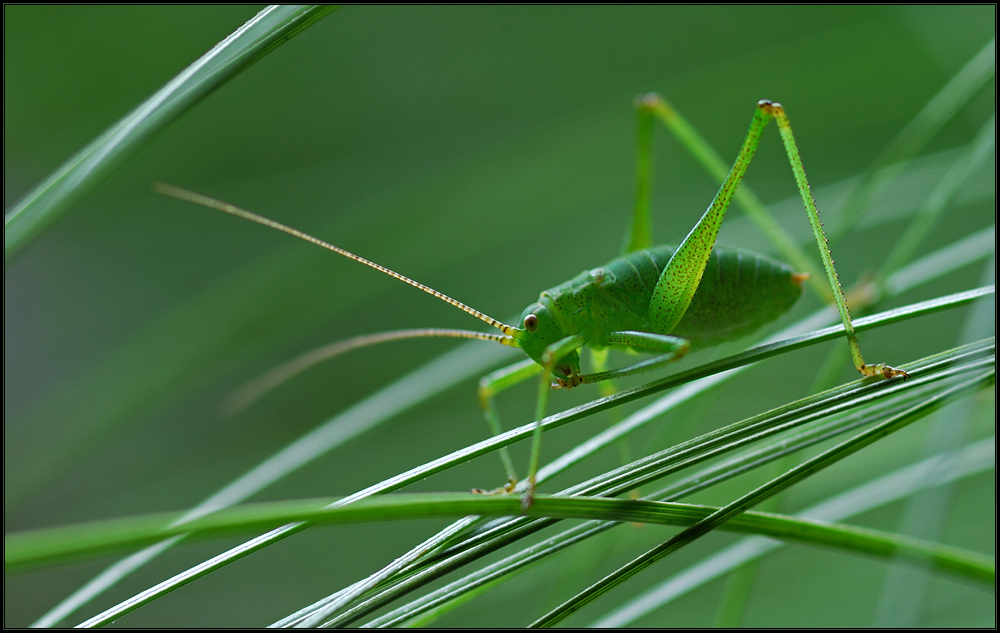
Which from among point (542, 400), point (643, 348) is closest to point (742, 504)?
point (542, 400)

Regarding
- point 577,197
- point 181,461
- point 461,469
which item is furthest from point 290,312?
point 181,461

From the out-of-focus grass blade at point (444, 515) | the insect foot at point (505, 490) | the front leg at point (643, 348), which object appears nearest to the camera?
the out-of-focus grass blade at point (444, 515)

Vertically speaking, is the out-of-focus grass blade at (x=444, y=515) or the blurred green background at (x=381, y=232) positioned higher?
the blurred green background at (x=381, y=232)

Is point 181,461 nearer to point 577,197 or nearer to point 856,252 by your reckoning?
point 577,197

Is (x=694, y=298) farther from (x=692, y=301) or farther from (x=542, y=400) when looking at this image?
(x=542, y=400)

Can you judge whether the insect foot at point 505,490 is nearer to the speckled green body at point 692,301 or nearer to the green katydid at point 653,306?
the green katydid at point 653,306

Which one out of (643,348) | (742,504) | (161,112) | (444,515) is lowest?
(742,504)

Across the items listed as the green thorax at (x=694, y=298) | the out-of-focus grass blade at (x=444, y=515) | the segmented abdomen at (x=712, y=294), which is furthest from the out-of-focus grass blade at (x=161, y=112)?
the segmented abdomen at (x=712, y=294)
